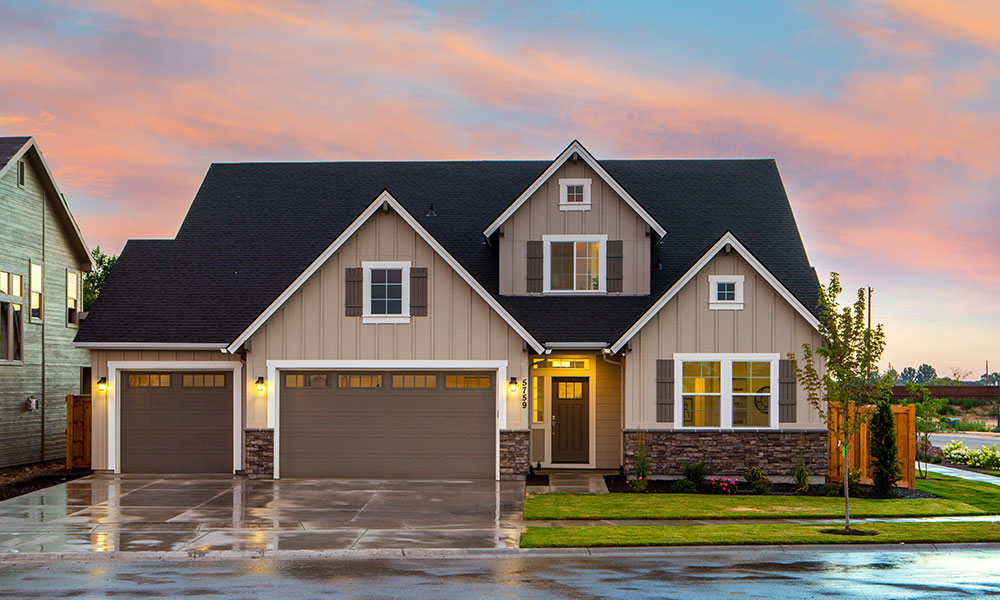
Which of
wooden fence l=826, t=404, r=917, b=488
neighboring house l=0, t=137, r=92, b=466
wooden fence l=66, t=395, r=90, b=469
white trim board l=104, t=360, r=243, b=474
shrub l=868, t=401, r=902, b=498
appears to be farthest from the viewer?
neighboring house l=0, t=137, r=92, b=466

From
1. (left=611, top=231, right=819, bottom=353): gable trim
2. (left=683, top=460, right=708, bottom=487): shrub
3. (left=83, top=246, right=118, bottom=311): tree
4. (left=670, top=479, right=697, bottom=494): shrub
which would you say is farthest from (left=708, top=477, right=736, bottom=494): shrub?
(left=83, top=246, right=118, bottom=311): tree

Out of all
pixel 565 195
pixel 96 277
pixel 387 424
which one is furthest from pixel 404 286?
pixel 96 277

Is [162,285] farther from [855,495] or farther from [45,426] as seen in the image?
[855,495]

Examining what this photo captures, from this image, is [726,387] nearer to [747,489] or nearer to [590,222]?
[747,489]

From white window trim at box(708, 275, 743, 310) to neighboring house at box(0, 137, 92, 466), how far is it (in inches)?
728

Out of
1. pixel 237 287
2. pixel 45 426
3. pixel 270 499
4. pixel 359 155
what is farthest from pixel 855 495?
pixel 359 155

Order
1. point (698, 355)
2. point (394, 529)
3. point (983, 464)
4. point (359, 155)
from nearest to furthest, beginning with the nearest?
point (394, 529) < point (698, 355) < point (983, 464) < point (359, 155)

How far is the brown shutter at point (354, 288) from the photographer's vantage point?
21359mm

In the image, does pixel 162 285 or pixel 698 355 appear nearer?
pixel 698 355

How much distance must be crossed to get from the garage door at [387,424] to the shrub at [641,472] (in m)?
3.43

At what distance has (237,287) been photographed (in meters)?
24.0

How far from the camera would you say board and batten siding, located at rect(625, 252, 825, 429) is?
2086cm

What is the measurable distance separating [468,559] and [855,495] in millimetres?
10183

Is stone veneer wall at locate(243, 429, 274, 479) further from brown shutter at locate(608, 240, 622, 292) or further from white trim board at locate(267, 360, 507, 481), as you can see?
brown shutter at locate(608, 240, 622, 292)
